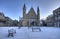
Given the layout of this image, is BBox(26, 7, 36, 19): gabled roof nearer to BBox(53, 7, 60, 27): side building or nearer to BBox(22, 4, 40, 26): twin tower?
BBox(22, 4, 40, 26): twin tower

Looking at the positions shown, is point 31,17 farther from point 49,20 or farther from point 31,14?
point 49,20

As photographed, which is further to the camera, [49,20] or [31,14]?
[49,20]

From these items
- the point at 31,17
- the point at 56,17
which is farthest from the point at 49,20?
the point at 31,17

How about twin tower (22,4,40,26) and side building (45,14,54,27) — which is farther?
side building (45,14,54,27)

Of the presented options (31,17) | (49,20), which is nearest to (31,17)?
(31,17)

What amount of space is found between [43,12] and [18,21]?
43 centimetres

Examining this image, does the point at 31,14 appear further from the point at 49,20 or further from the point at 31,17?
the point at 49,20

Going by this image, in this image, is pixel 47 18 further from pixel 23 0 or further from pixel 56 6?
pixel 23 0

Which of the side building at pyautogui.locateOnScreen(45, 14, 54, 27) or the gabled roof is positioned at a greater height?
the gabled roof

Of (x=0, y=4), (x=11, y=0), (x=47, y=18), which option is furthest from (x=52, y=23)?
(x=0, y=4)

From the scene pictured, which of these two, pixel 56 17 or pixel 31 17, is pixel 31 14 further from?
pixel 56 17

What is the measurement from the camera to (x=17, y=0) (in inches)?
67.2

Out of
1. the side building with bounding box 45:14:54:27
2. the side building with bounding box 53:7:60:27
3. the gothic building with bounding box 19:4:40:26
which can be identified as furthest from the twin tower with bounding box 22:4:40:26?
the side building with bounding box 53:7:60:27

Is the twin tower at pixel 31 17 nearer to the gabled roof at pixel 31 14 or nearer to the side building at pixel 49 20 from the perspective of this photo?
the gabled roof at pixel 31 14
